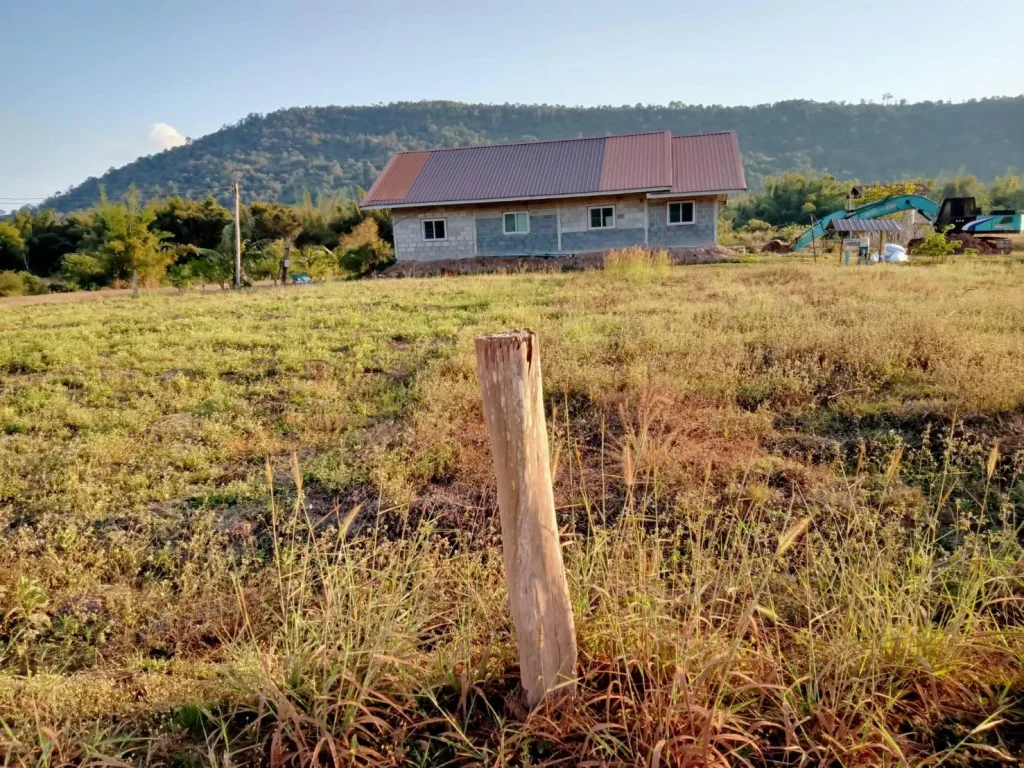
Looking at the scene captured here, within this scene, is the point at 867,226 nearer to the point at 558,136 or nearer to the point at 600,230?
the point at 600,230

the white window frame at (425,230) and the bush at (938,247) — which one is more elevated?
the white window frame at (425,230)

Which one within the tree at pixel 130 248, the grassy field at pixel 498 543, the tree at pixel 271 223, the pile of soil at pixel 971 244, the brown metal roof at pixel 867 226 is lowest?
the grassy field at pixel 498 543

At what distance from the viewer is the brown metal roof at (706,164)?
21109 millimetres

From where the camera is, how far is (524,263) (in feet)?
73.0

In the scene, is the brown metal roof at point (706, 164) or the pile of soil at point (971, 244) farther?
the pile of soil at point (971, 244)

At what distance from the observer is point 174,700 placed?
90.6 inches

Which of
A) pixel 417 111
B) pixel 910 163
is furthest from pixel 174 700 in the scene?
pixel 417 111

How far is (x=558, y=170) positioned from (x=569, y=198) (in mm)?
1696

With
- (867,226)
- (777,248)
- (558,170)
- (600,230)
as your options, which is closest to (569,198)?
(600,230)

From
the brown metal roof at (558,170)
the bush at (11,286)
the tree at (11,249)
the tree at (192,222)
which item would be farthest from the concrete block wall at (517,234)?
the tree at (11,249)

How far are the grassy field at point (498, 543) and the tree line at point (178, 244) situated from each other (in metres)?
12.0

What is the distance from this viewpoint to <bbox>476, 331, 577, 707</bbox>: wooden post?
6.23ft

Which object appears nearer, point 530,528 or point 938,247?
point 530,528

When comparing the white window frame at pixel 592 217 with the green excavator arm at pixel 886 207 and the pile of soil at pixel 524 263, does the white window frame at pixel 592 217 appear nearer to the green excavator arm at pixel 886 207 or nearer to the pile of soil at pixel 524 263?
the pile of soil at pixel 524 263
